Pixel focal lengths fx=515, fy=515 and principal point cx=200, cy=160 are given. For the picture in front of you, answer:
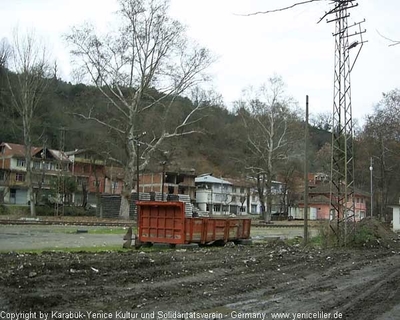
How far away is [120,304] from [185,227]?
46.3 ft

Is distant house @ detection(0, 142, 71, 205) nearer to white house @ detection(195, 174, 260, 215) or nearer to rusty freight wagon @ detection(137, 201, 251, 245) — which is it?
white house @ detection(195, 174, 260, 215)

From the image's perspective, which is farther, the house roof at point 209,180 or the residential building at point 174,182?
the house roof at point 209,180

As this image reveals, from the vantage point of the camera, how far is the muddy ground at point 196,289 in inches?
326

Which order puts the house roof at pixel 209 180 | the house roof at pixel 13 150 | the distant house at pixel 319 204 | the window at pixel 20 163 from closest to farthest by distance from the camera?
the house roof at pixel 13 150, the window at pixel 20 163, the distant house at pixel 319 204, the house roof at pixel 209 180

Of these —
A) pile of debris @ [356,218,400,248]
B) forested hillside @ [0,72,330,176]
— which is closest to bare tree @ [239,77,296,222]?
forested hillside @ [0,72,330,176]

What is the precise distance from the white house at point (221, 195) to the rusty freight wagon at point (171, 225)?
267ft

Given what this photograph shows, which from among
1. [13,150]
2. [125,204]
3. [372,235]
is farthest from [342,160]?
[13,150]

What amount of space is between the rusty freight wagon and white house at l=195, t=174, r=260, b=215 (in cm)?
8145

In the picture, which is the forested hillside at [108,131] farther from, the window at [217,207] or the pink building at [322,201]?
the window at [217,207]

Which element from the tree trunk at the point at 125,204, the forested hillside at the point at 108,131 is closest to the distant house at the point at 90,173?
the forested hillside at the point at 108,131

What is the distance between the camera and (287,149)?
76500mm

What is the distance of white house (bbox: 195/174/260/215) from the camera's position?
4267 inches

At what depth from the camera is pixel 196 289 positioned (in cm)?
1042

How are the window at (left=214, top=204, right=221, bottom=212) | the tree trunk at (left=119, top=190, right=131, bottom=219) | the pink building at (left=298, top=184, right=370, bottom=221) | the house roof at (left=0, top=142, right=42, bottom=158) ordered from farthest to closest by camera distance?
the window at (left=214, top=204, right=221, bottom=212) < the pink building at (left=298, top=184, right=370, bottom=221) < the house roof at (left=0, top=142, right=42, bottom=158) < the tree trunk at (left=119, top=190, right=131, bottom=219)
